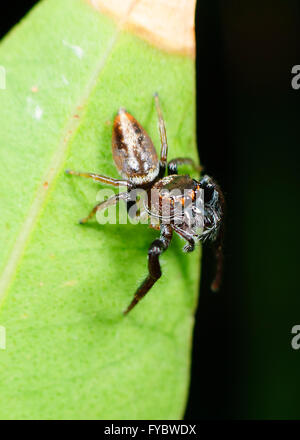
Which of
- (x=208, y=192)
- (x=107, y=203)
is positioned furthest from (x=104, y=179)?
(x=208, y=192)

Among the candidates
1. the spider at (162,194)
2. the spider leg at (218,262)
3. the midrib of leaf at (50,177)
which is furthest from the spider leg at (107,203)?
the spider leg at (218,262)

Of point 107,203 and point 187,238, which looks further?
point 187,238

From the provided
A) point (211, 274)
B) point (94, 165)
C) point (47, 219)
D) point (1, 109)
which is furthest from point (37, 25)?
Answer: point (211, 274)

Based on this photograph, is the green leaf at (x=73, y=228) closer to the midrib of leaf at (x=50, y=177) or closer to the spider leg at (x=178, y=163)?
the midrib of leaf at (x=50, y=177)

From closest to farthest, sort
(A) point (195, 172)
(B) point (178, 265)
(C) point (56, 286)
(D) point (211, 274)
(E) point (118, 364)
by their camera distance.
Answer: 1. (C) point (56, 286)
2. (E) point (118, 364)
3. (B) point (178, 265)
4. (A) point (195, 172)
5. (D) point (211, 274)

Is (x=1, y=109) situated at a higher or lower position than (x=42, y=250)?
higher

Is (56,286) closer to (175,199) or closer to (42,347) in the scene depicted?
(42,347)

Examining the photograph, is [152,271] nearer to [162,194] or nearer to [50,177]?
[162,194]

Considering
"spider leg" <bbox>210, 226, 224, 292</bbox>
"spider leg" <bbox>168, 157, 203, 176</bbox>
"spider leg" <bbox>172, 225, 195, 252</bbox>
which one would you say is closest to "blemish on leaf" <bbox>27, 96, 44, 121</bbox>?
"spider leg" <bbox>168, 157, 203, 176</bbox>
